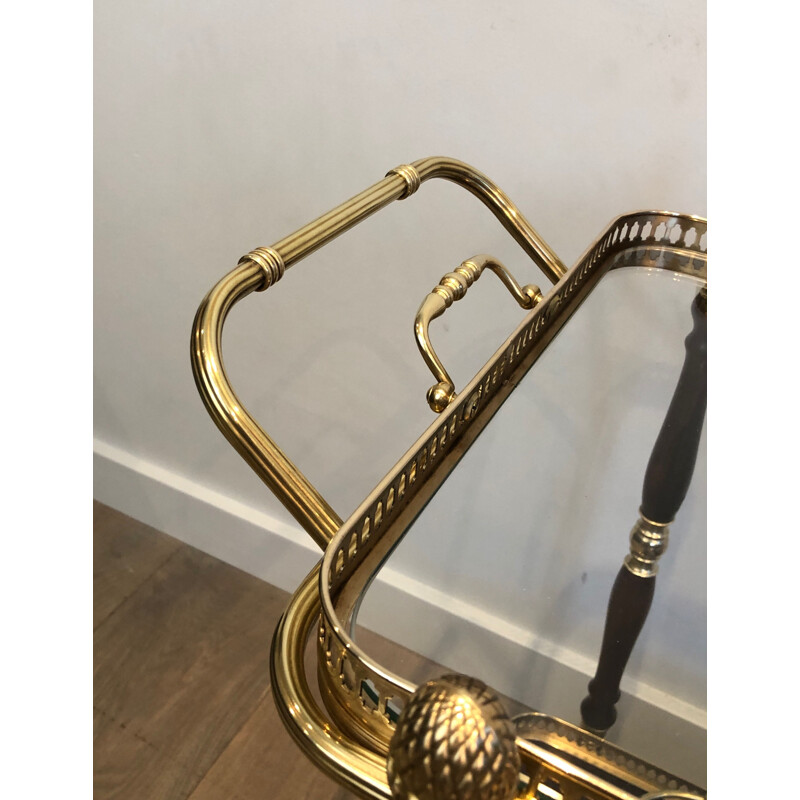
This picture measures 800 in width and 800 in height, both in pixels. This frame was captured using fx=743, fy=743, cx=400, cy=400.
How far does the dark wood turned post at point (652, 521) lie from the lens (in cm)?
42

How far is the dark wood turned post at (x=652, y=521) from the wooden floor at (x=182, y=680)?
2.73ft

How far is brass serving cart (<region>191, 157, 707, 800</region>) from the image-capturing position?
0.75ft

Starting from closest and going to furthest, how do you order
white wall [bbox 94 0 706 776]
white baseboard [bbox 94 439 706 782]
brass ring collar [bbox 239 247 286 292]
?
1. white baseboard [bbox 94 439 706 782]
2. brass ring collar [bbox 239 247 286 292]
3. white wall [bbox 94 0 706 776]

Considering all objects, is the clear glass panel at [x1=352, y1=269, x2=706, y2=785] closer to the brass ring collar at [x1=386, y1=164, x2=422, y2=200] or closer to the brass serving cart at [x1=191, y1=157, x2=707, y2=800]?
the brass serving cart at [x1=191, y1=157, x2=707, y2=800]

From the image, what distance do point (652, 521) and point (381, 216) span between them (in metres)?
0.60

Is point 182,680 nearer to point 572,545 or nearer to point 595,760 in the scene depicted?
point 572,545

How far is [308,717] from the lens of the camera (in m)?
0.32

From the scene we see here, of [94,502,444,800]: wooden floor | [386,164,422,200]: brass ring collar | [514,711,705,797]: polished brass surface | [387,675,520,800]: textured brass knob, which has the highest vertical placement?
[386,164,422,200]: brass ring collar

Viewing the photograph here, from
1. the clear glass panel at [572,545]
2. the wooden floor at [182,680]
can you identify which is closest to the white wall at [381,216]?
the clear glass panel at [572,545]

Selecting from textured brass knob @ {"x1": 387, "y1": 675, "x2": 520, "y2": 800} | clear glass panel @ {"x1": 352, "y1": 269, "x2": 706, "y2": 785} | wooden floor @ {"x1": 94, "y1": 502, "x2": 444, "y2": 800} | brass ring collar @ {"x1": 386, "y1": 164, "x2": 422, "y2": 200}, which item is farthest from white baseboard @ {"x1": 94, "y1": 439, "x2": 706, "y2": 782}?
wooden floor @ {"x1": 94, "y1": 502, "x2": 444, "y2": 800}

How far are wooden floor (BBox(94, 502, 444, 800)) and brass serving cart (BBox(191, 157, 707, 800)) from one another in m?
0.86
